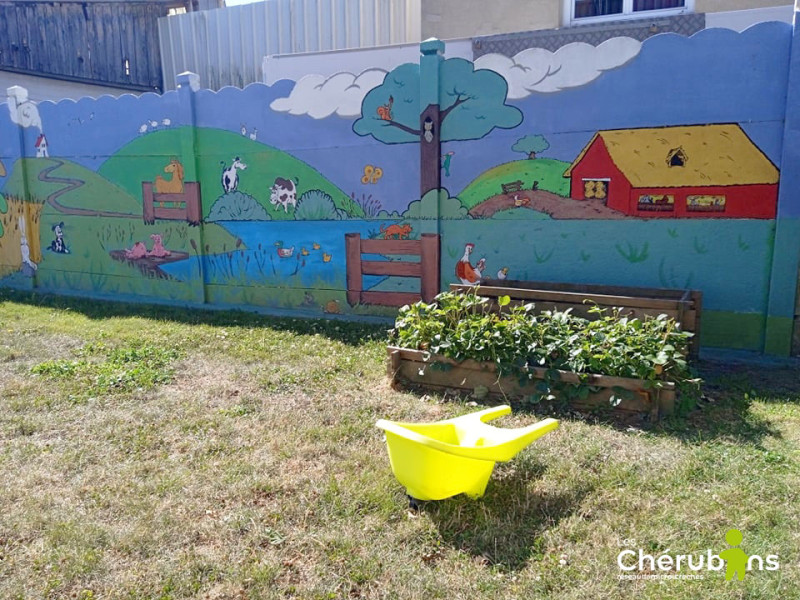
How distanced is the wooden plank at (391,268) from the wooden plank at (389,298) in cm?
23

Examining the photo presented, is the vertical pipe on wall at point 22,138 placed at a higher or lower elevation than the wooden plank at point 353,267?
higher

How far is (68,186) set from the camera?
9461 millimetres

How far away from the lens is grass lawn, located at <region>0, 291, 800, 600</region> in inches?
102

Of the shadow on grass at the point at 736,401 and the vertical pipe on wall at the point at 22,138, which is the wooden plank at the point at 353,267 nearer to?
the shadow on grass at the point at 736,401

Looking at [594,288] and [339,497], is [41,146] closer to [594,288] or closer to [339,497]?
[594,288]

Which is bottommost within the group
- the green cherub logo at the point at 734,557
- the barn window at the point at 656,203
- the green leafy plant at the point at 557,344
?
the green cherub logo at the point at 734,557

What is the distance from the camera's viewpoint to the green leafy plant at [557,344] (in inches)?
166

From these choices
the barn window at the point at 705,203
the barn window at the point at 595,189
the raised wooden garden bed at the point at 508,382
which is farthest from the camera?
the barn window at the point at 595,189

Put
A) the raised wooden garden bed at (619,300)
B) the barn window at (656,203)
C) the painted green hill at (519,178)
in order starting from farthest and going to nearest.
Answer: the painted green hill at (519,178), the barn window at (656,203), the raised wooden garden bed at (619,300)

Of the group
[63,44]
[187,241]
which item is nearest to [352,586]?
[187,241]

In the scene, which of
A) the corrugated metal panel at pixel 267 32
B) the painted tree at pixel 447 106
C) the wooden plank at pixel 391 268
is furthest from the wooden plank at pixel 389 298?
the corrugated metal panel at pixel 267 32

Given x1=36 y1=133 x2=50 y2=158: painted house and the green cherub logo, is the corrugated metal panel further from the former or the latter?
the green cherub logo

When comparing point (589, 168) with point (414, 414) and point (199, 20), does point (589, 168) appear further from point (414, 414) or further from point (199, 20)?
point (199, 20)

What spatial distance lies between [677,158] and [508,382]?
2.82 meters
